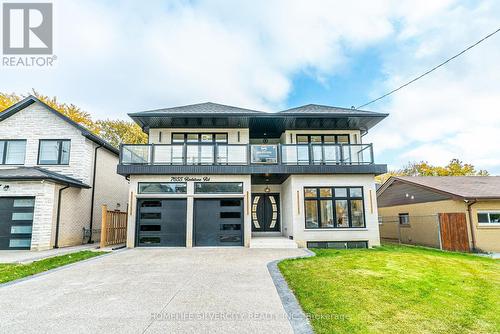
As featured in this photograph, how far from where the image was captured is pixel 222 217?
37.3 feet

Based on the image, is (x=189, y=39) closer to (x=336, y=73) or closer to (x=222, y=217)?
(x=222, y=217)

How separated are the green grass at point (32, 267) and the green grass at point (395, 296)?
5979 mm

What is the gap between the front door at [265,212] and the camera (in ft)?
44.5

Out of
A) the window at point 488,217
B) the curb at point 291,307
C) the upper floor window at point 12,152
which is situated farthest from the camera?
the upper floor window at point 12,152

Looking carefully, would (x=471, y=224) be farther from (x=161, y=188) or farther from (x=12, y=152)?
(x=12, y=152)

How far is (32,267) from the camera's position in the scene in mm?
7406

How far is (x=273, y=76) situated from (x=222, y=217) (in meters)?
12.0

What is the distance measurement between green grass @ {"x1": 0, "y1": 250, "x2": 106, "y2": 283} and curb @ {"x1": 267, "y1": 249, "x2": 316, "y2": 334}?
5722 millimetres

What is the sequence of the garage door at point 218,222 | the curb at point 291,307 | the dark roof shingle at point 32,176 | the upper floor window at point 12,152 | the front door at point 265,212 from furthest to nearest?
the front door at point 265,212 < the upper floor window at point 12,152 < the garage door at point 218,222 < the dark roof shingle at point 32,176 < the curb at point 291,307

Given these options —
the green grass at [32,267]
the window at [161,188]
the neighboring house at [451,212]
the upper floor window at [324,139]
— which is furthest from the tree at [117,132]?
the neighboring house at [451,212]

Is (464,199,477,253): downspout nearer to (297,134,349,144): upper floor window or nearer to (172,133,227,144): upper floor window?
(297,134,349,144): upper floor window

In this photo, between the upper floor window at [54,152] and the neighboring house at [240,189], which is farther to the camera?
the upper floor window at [54,152]

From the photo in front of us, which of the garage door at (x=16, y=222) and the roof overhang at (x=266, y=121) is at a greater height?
the roof overhang at (x=266, y=121)

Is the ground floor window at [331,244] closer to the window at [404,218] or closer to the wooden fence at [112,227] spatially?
the window at [404,218]
